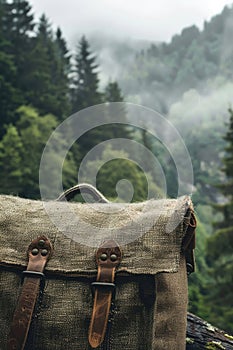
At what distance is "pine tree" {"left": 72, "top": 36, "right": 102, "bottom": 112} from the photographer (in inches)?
2060

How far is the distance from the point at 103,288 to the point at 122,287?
4.1 inches

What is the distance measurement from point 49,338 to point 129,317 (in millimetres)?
382

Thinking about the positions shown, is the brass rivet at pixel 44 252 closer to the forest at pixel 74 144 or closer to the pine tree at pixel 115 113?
the forest at pixel 74 144

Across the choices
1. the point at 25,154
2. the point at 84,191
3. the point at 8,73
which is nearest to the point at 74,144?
the point at 8,73

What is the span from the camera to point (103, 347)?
2475 mm

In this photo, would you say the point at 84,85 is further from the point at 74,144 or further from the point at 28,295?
the point at 28,295

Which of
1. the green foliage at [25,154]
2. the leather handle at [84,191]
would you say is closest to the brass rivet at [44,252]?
the leather handle at [84,191]

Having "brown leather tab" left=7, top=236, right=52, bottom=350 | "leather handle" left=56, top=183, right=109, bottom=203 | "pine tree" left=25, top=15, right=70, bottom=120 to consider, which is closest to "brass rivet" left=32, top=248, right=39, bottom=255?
"brown leather tab" left=7, top=236, right=52, bottom=350

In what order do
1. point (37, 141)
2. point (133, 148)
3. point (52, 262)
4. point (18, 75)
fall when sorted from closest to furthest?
point (52, 262)
point (37, 141)
point (18, 75)
point (133, 148)

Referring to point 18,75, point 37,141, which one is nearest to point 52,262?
point 37,141

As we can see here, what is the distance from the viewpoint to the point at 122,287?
8.20 ft

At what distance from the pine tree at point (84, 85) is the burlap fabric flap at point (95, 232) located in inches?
1875

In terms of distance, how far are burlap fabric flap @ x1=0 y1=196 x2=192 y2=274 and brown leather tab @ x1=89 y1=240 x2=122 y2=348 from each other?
43 mm

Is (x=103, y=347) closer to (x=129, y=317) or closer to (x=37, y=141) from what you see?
(x=129, y=317)
